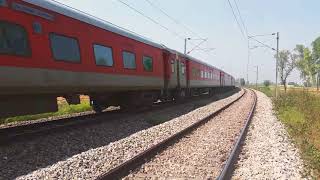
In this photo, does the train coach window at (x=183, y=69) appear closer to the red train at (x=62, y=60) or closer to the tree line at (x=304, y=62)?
the red train at (x=62, y=60)

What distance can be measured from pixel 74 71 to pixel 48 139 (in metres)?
2.57

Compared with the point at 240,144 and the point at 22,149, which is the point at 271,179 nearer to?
the point at 240,144

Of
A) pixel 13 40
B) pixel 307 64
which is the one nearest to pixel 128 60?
pixel 13 40

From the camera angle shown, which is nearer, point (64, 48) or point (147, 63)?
point (64, 48)

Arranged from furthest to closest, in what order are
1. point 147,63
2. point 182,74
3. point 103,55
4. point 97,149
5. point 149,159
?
1. point 182,74
2. point 147,63
3. point 103,55
4. point 97,149
5. point 149,159

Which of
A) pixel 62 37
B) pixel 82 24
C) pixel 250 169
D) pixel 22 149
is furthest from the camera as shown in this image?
pixel 82 24

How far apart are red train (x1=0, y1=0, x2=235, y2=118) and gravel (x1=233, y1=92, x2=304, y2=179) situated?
16.0ft

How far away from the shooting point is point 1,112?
10156 mm

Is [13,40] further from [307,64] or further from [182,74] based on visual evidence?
[307,64]

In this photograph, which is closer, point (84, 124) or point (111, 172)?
point (111, 172)

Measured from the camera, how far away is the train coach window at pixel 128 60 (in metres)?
17.0

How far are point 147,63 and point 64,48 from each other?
8.14 metres

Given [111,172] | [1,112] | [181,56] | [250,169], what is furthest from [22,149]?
[181,56]

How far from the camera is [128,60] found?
17406 mm
